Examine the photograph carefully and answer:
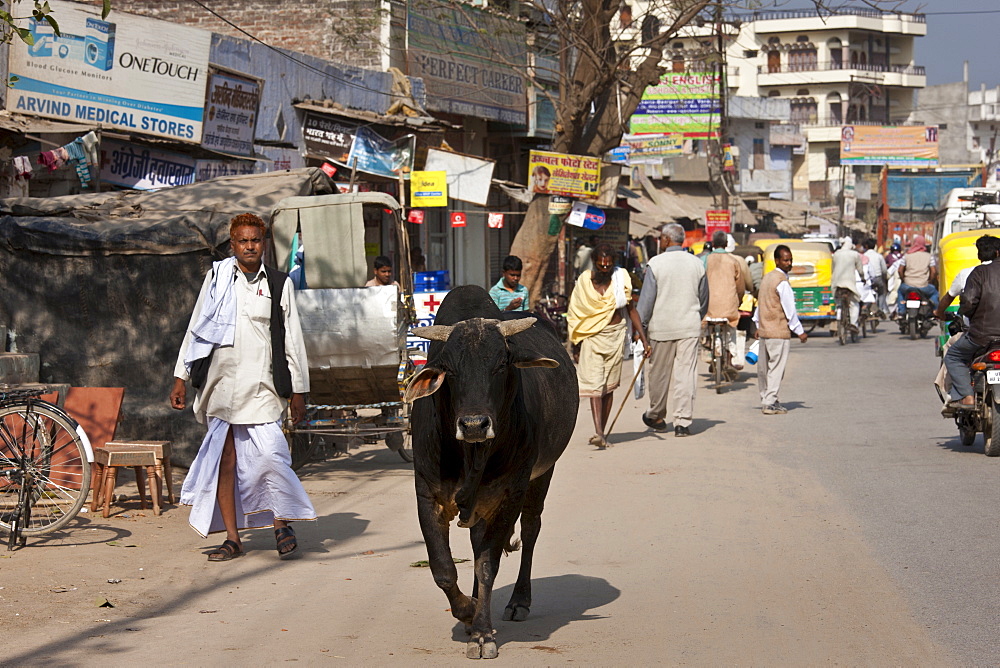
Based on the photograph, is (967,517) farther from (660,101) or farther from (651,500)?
(660,101)

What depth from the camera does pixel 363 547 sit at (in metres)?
7.75

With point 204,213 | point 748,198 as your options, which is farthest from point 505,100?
point 748,198

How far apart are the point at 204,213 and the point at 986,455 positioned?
727 centimetres

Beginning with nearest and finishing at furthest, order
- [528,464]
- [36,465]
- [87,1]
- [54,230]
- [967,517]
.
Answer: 1. [528,464]
2. [36,465]
3. [967,517]
4. [54,230]
5. [87,1]

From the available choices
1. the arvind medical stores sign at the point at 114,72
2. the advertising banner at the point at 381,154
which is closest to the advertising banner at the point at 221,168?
the arvind medical stores sign at the point at 114,72

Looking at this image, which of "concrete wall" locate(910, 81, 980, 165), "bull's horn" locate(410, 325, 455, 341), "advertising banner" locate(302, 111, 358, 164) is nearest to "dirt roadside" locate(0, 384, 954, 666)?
"bull's horn" locate(410, 325, 455, 341)

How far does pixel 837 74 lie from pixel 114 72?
84.3 metres

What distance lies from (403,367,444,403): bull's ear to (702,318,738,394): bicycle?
1225 centimetres

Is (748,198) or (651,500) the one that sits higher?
(748,198)

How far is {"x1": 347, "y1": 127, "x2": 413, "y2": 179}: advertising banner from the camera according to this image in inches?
804

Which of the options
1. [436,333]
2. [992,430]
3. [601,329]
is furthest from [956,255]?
[436,333]

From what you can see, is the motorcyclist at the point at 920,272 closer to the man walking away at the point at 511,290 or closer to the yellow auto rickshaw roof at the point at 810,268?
the yellow auto rickshaw roof at the point at 810,268

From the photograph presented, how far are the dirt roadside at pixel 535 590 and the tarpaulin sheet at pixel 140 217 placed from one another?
201 centimetres

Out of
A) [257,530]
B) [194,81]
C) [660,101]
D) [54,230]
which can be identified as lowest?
[257,530]
